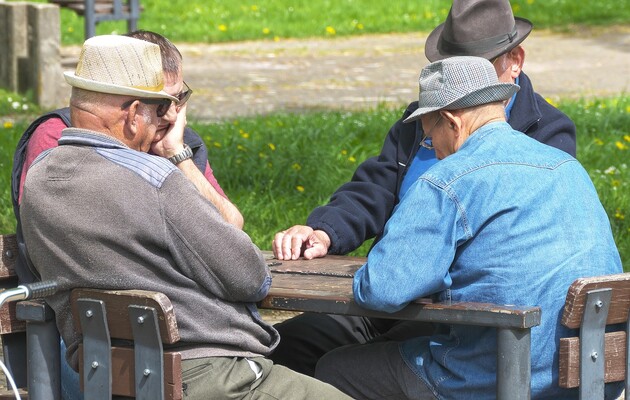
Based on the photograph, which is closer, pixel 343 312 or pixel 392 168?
pixel 343 312

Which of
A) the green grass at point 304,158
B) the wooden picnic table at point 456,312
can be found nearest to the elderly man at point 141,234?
the wooden picnic table at point 456,312

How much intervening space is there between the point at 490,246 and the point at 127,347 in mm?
942

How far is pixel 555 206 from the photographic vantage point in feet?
10.4

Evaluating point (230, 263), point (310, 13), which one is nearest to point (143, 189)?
point (230, 263)

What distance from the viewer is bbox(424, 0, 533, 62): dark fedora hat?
14.0 ft

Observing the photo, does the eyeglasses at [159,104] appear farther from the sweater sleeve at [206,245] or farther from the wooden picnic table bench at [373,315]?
the wooden picnic table bench at [373,315]

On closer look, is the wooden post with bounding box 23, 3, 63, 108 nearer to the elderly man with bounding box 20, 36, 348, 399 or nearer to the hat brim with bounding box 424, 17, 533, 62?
the hat brim with bounding box 424, 17, 533, 62

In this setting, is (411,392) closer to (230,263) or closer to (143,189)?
(230,263)

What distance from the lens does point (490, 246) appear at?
124 inches

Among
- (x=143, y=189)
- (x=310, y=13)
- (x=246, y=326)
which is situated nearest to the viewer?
(x=143, y=189)

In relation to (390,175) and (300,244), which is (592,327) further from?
(390,175)

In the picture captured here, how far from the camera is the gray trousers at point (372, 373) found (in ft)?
11.1

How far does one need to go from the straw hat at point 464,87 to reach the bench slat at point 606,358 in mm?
671

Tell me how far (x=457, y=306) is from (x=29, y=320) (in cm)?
113
